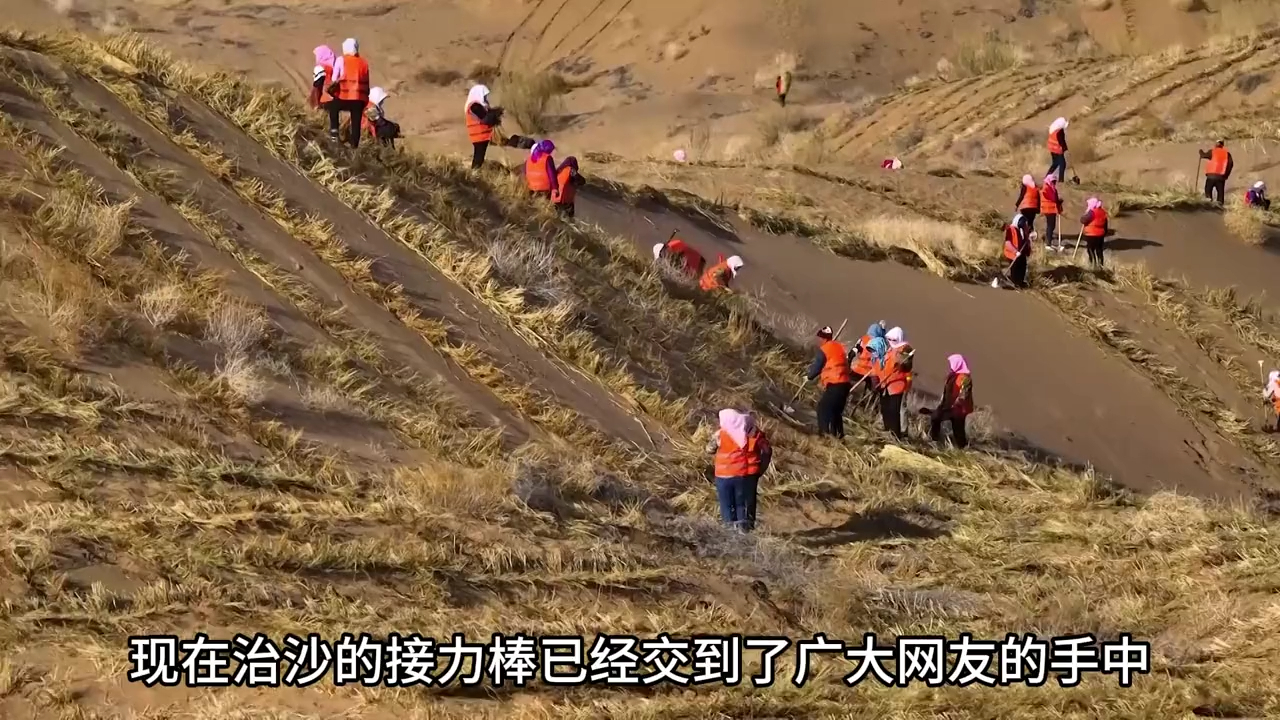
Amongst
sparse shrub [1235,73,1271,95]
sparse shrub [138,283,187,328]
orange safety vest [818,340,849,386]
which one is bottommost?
orange safety vest [818,340,849,386]

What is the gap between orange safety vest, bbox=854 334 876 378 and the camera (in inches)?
523

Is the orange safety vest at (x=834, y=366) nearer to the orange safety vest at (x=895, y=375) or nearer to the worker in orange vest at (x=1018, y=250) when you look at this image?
the orange safety vest at (x=895, y=375)

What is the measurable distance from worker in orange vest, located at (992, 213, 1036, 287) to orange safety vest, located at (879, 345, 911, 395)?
5800 mm

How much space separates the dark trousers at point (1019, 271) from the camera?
1798cm

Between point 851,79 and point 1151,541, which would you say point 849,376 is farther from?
point 851,79

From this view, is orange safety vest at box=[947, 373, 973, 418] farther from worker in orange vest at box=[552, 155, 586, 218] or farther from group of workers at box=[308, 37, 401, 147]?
group of workers at box=[308, 37, 401, 147]

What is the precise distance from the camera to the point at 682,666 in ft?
20.9

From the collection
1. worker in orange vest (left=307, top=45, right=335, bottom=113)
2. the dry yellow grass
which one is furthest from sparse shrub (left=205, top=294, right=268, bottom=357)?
worker in orange vest (left=307, top=45, right=335, bottom=113)

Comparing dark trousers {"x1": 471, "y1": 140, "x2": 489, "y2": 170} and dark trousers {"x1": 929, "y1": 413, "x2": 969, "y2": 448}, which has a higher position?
dark trousers {"x1": 471, "y1": 140, "x2": 489, "y2": 170}

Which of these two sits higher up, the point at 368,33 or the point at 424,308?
the point at 368,33

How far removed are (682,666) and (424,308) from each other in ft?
18.2

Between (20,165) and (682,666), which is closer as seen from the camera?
(682,666)

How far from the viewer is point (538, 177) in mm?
14516

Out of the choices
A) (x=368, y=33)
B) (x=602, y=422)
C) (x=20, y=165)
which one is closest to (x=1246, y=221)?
(x=602, y=422)
